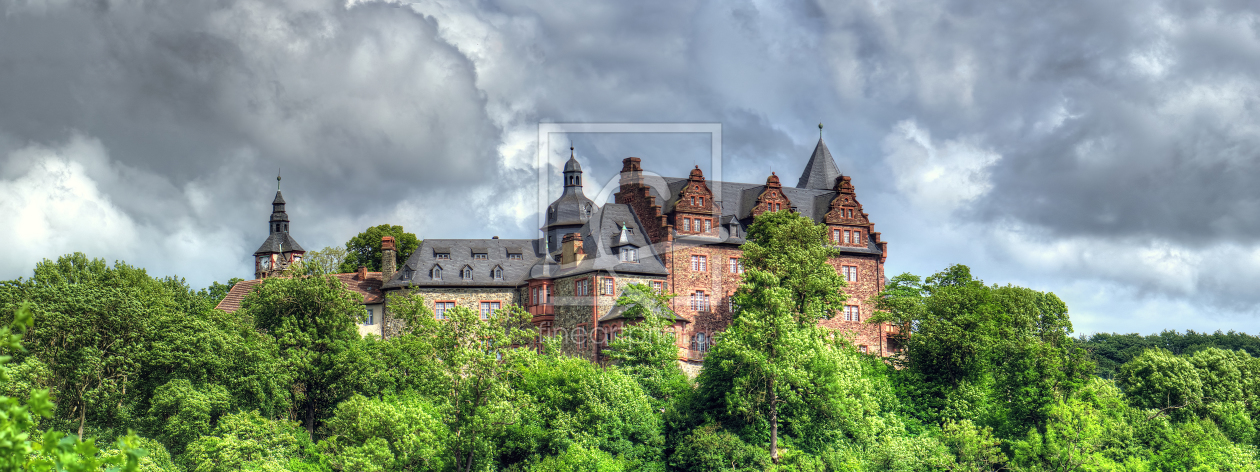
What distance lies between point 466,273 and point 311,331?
11.7 m

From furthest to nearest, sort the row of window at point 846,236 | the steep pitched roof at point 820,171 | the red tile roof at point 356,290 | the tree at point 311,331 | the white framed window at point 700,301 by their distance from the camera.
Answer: the steep pitched roof at point 820,171
the row of window at point 846,236
the red tile roof at point 356,290
the white framed window at point 700,301
the tree at point 311,331

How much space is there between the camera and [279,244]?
93.1m

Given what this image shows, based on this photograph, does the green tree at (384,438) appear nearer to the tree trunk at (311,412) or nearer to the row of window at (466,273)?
the tree trunk at (311,412)

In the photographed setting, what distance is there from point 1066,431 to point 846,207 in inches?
725

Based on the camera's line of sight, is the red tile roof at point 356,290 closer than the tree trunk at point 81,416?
No

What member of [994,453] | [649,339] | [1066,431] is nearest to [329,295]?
[649,339]

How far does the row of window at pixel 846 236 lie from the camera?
68.2m

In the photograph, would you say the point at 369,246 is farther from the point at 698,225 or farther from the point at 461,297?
the point at 698,225

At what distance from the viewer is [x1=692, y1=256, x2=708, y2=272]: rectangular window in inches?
2536

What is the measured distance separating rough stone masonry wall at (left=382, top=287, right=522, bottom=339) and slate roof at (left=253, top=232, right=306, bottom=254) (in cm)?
3214

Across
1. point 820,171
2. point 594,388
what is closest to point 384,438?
point 594,388

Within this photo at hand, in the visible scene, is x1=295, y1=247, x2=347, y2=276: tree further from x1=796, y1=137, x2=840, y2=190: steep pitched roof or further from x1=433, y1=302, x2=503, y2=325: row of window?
x1=796, y1=137, x2=840, y2=190: steep pitched roof

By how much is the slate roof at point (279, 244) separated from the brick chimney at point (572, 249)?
37.1 m

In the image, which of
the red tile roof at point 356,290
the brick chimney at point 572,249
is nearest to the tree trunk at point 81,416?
the red tile roof at point 356,290
